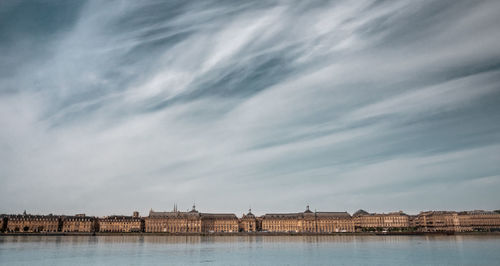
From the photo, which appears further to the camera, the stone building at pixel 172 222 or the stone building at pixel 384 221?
the stone building at pixel 384 221

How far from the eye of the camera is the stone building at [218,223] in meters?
189

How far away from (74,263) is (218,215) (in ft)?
517

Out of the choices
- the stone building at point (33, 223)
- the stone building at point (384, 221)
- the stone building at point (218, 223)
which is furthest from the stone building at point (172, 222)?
the stone building at point (384, 221)

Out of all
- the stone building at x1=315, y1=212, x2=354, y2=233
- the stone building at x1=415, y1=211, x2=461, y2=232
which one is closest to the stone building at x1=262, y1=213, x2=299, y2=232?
the stone building at x1=315, y1=212, x2=354, y2=233

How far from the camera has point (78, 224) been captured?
6998 inches

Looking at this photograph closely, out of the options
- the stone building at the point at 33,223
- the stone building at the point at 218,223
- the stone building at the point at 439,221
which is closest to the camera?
the stone building at the point at 33,223

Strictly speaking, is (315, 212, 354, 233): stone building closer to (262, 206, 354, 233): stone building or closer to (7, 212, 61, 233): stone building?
(262, 206, 354, 233): stone building

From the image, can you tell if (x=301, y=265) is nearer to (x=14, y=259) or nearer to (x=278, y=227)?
(x=14, y=259)

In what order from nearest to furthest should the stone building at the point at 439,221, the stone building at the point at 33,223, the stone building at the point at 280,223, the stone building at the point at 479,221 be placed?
the stone building at the point at 33,223
the stone building at the point at 439,221
the stone building at the point at 479,221
the stone building at the point at 280,223

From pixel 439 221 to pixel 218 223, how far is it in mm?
97458

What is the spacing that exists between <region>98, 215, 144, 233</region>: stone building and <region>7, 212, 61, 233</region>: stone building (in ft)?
57.4

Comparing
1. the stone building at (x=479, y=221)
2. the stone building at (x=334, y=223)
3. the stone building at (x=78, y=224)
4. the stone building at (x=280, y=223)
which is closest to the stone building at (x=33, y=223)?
the stone building at (x=78, y=224)

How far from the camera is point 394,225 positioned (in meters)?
190

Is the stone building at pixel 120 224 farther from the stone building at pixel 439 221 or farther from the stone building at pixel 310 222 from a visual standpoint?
the stone building at pixel 439 221
